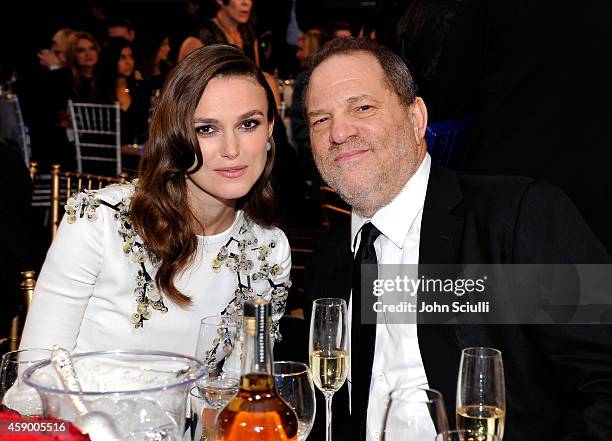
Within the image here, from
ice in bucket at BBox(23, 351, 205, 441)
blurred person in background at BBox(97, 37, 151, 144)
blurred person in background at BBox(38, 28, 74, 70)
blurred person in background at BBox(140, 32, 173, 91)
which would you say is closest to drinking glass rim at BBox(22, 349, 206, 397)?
ice in bucket at BBox(23, 351, 205, 441)

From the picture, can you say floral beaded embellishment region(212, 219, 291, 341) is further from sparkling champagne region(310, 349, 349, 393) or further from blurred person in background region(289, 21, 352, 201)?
blurred person in background region(289, 21, 352, 201)

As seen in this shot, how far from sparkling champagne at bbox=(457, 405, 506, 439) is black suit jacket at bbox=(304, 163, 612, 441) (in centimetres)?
46

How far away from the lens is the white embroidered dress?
7.48ft

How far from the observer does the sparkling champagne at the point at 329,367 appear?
1.57m

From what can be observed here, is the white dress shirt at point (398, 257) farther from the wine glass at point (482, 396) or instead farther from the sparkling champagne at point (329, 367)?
the wine glass at point (482, 396)

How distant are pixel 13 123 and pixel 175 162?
5506 mm

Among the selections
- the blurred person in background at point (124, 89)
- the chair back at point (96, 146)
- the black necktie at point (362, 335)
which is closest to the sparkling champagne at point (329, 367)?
the black necktie at point (362, 335)

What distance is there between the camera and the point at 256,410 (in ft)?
3.81

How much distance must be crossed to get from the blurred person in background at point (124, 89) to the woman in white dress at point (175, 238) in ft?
15.4

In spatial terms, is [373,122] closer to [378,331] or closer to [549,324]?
[378,331]

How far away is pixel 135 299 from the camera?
240 centimetres

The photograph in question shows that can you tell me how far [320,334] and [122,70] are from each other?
743cm

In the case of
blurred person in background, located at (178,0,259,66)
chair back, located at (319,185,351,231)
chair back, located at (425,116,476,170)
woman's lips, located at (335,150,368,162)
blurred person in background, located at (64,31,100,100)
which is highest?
blurred person in background, located at (64,31,100,100)

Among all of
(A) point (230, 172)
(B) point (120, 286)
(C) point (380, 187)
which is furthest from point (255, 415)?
(B) point (120, 286)
